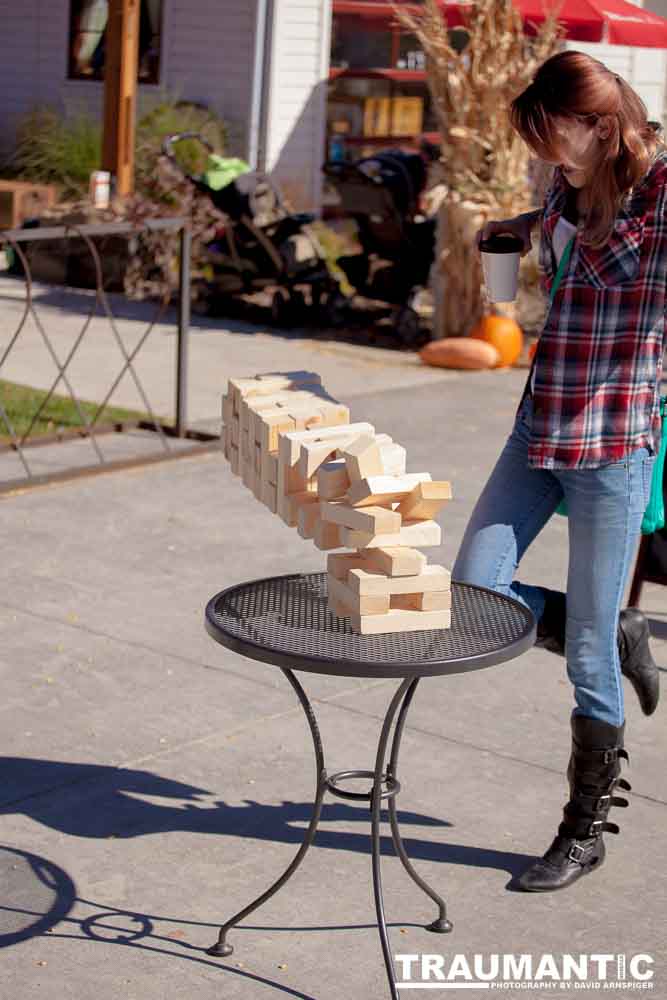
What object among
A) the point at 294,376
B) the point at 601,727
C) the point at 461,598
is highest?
the point at 294,376

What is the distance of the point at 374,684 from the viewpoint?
5355 mm

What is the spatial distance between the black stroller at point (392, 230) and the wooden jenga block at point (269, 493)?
28.8 ft

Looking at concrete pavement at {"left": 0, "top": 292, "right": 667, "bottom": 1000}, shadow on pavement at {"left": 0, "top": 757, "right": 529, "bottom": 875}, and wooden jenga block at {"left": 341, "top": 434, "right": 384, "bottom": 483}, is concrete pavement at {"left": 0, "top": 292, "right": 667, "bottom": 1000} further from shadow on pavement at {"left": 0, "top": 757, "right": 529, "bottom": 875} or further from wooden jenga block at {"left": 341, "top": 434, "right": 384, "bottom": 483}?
wooden jenga block at {"left": 341, "top": 434, "right": 384, "bottom": 483}

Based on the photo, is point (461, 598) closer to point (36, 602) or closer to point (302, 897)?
point (302, 897)

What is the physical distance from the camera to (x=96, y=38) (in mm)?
20531

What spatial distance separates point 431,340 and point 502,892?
893cm

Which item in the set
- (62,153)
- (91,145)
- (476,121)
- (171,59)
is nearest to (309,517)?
(476,121)

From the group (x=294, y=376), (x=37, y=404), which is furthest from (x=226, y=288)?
(x=294, y=376)

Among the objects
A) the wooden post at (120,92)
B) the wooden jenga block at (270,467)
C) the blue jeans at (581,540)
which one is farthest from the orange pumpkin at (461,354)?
the wooden jenga block at (270,467)

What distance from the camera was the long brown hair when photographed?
11.0 ft

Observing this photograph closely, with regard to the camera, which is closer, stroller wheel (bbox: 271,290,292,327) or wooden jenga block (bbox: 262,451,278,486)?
wooden jenga block (bbox: 262,451,278,486)

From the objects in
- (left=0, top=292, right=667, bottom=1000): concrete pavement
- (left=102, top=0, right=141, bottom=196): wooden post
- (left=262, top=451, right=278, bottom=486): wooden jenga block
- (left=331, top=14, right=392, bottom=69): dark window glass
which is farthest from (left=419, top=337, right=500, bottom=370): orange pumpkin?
(left=331, top=14, right=392, bottom=69): dark window glass

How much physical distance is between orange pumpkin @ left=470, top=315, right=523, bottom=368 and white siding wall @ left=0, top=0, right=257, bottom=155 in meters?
7.87

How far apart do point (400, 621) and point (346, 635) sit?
0.39 ft
